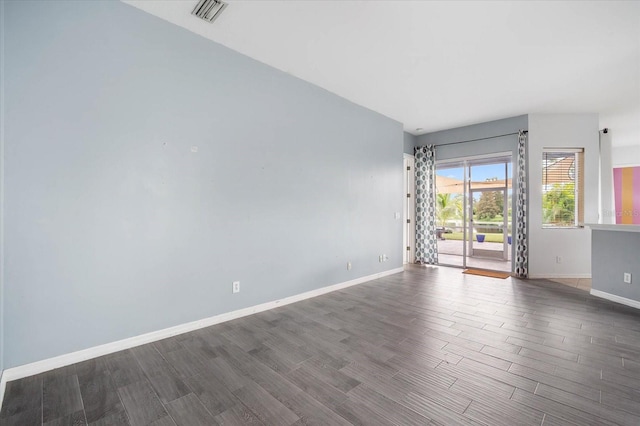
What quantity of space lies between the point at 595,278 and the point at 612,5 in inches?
143

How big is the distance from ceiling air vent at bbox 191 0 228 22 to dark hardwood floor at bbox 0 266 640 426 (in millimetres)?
3127

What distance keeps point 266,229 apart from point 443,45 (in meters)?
3.01

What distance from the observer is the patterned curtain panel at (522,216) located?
17.7 feet

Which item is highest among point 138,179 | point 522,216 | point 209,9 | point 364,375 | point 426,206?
point 209,9

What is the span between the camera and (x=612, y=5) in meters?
2.58

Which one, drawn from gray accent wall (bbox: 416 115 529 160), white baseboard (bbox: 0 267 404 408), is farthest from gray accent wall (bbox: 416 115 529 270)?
white baseboard (bbox: 0 267 404 408)

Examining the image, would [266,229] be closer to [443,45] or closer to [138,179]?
[138,179]

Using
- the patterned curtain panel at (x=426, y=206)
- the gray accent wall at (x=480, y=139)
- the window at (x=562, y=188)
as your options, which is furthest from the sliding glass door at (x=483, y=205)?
the window at (x=562, y=188)

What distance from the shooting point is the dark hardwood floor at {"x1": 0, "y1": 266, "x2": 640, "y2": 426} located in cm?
170

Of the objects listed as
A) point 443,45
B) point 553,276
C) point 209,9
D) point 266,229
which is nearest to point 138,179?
point 266,229

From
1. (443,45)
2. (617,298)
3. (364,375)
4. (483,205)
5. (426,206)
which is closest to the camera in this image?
(364,375)

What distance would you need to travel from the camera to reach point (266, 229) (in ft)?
11.6

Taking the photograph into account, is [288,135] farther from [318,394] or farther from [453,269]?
[453,269]

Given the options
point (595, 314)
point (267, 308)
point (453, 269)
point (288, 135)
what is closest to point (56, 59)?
point (288, 135)
